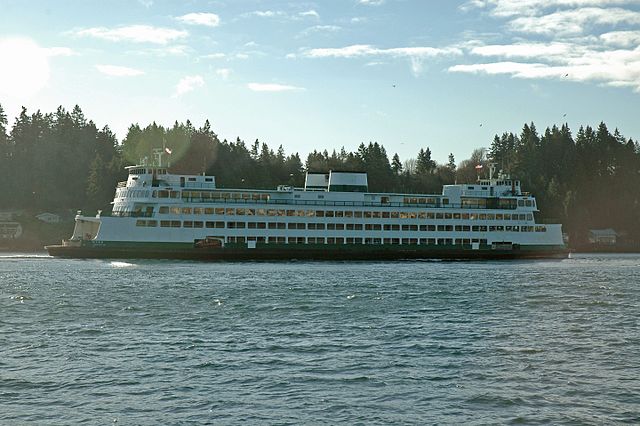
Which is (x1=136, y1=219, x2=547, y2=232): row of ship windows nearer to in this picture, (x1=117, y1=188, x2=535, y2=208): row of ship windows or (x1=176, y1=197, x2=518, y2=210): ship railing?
(x1=176, y1=197, x2=518, y2=210): ship railing

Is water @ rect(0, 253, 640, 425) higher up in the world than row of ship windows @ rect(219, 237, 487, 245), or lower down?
lower down

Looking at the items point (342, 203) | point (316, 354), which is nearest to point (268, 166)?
point (342, 203)

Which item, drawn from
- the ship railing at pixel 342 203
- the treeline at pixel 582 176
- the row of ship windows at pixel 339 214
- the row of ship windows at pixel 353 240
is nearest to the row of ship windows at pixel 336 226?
the row of ship windows at pixel 339 214

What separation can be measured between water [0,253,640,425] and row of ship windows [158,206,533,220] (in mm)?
31146

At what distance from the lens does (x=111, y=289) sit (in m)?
50.9

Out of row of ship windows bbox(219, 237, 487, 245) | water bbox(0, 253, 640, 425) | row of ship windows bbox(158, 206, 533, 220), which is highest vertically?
row of ship windows bbox(158, 206, 533, 220)

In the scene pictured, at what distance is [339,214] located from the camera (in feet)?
298

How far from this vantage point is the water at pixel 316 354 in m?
20.1

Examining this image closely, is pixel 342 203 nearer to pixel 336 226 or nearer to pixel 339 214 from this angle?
pixel 339 214

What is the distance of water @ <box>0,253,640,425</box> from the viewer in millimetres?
20141

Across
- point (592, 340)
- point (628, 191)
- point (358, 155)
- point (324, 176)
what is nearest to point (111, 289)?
point (592, 340)

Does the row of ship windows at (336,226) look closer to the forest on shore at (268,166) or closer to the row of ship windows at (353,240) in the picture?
the row of ship windows at (353,240)

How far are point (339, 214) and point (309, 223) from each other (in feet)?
13.1

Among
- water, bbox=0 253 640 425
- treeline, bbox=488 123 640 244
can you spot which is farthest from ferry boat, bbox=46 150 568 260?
treeline, bbox=488 123 640 244
